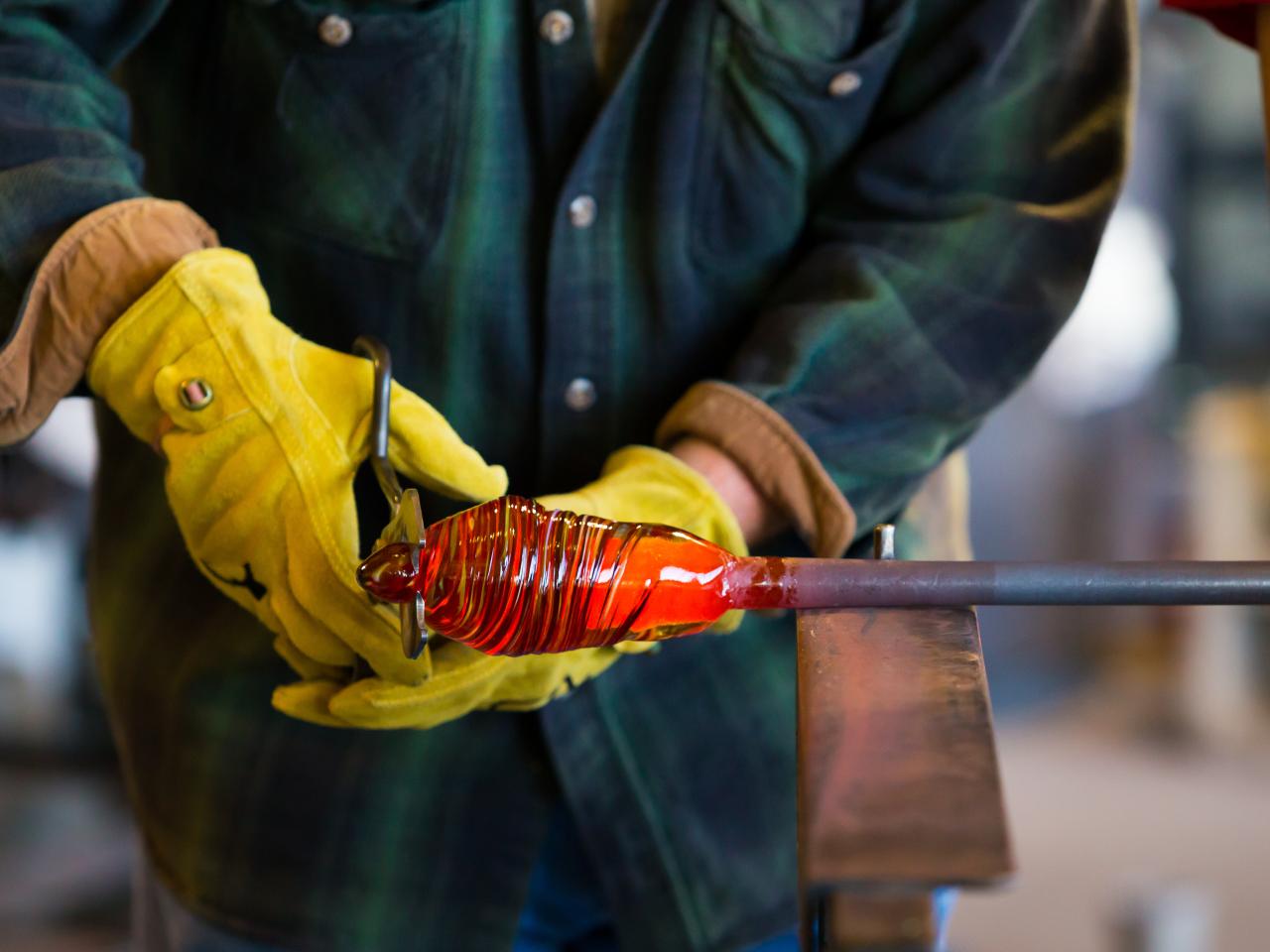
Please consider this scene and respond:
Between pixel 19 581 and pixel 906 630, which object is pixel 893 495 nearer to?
pixel 906 630

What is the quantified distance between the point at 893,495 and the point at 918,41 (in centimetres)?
29

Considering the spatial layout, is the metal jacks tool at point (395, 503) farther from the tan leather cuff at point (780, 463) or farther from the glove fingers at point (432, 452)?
the tan leather cuff at point (780, 463)

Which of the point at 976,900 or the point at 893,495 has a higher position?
the point at 893,495

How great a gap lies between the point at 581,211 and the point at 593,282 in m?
0.04

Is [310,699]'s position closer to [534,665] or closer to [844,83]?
[534,665]

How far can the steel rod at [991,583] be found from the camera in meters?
0.56

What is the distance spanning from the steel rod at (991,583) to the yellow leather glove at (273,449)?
0.57 feet

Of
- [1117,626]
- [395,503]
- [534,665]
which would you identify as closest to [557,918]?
[534,665]

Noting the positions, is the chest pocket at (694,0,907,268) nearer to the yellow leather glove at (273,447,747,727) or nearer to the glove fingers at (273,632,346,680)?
the yellow leather glove at (273,447,747,727)

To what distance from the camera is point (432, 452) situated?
0.66 meters

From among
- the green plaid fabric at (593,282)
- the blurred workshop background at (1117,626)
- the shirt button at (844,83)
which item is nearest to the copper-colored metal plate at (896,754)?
the green plaid fabric at (593,282)

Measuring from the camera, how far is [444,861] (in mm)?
807

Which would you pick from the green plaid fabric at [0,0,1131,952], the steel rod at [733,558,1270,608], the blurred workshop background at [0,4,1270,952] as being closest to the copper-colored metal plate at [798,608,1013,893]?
the steel rod at [733,558,1270,608]

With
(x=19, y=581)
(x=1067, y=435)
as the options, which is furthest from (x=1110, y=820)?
(x=19, y=581)
